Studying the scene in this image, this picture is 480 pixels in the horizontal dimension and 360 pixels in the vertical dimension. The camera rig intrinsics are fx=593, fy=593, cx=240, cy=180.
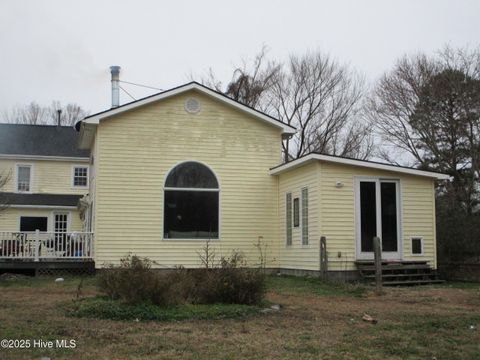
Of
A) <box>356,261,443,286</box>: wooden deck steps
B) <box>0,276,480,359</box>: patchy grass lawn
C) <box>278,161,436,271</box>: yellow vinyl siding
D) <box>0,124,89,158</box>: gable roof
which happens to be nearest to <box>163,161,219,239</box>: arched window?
<box>278,161,436,271</box>: yellow vinyl siding

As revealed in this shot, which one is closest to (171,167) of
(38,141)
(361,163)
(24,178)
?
(361,163)

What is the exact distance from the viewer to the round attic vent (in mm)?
18422

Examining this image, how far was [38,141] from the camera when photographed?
32594 mm

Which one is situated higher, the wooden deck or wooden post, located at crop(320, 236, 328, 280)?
wooden post, located at crop(320, 236, 328, 280)

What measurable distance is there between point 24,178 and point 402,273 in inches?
867

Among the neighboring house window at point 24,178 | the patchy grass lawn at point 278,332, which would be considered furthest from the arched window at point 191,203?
the neighboring house window at point 24,178

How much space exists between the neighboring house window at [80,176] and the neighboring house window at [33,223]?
271 centimetres

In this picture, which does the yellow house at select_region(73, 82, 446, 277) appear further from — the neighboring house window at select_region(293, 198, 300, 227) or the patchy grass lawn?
the patchy grass lawn

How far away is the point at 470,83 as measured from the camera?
2784 cm

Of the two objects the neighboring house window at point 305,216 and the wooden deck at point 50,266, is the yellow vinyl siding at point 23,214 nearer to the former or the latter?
the wooden deck at point 50,266

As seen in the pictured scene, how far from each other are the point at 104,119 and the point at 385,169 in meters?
8.26

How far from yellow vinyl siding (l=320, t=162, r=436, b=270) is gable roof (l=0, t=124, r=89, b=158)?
765 inches

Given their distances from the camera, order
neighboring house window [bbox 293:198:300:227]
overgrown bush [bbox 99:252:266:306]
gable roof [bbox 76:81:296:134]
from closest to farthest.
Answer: overgrown bush [bbox 99:252:266:306] → neighboring house window [bbox 293:198:300:227] → gable roof [bbox 76:81:296:134]

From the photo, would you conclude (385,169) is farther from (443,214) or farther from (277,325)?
(277,325)
